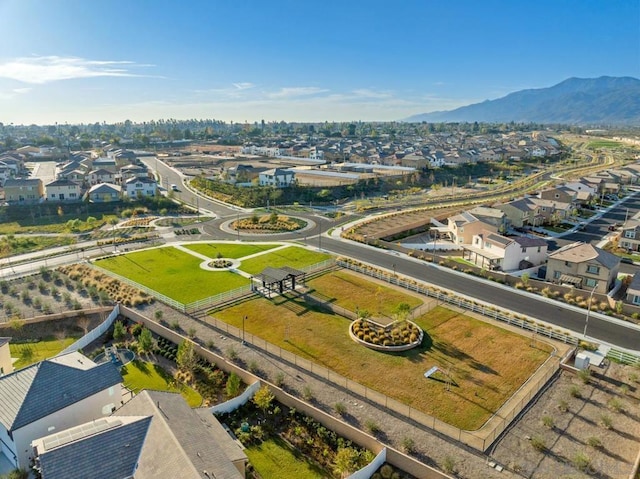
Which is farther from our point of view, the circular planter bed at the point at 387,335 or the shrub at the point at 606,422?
the circular planter bed at the point at 387,335

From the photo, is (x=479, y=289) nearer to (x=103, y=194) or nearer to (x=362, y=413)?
(x=362, y=413)

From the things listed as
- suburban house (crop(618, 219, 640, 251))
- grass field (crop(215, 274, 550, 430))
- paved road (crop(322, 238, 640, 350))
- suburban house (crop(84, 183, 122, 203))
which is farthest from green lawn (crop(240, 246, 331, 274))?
suburban house (crop(84, 183, 122, 203))

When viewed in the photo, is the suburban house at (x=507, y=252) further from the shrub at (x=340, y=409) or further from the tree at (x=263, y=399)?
the tree at (x=263, y=399)

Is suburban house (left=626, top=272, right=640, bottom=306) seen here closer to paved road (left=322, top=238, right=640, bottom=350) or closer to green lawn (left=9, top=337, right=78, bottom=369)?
paved road (left=322, top=238, right=640, bottom=350)

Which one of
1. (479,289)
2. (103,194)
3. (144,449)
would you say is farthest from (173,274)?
(103,194)

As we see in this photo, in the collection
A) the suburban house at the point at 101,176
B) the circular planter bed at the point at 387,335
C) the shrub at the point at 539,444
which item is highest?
the suburban house at the point at 101,176

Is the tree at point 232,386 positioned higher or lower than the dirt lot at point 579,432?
higher

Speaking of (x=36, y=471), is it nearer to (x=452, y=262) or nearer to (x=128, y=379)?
(x=128, y=379)

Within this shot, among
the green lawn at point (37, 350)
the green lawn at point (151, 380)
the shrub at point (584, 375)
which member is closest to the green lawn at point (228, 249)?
the green lawn at point (37, 350)
